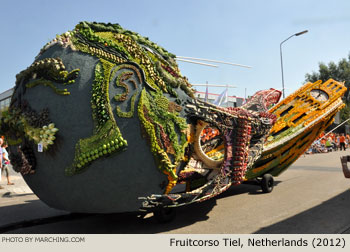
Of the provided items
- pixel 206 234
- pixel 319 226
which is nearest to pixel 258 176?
pixel 319 226

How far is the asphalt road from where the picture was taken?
5.23m

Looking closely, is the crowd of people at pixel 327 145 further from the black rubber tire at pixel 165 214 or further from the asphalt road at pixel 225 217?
the black rubber tire at pixel 165 214

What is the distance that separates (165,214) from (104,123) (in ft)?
7.27

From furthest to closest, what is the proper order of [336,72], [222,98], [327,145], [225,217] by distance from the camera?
[336,72]
[327,145]
[222,98]
[225,217]

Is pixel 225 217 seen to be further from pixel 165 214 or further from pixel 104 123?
pixel 104 123

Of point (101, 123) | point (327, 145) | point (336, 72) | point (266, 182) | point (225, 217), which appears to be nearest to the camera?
point (101, 123)

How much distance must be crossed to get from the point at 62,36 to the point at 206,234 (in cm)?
421

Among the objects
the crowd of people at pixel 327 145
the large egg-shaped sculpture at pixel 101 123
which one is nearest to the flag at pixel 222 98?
the crowd of people at pixel 327 145

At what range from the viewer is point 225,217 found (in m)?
6.02

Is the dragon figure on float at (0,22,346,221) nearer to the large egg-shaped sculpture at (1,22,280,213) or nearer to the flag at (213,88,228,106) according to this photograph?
the large egg-shaped sculpture at (1,22,280,213)

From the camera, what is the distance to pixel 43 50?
5188mm

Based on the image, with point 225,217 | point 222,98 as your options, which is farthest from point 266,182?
point 222,98

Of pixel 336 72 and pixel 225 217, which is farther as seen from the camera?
pixel 336 72

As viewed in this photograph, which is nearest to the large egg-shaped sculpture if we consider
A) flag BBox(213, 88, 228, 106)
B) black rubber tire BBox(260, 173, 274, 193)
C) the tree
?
black rubber tire BBox(260, 173, 274, 193)
